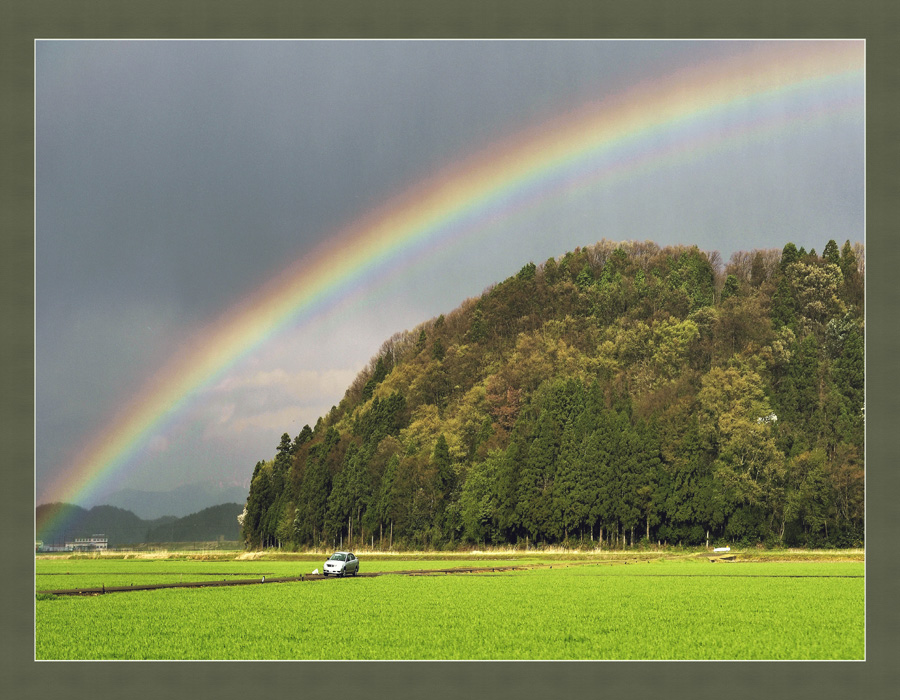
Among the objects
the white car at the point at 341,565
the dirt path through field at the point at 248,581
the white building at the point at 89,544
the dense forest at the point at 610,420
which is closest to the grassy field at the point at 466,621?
the dirt path through field at the point at 248,581

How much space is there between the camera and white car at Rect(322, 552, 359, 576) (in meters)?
59.3

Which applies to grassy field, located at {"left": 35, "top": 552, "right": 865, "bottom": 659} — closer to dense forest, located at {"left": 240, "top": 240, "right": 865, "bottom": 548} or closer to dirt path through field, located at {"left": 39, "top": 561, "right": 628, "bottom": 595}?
dirt path through field, located at {"left": 39, "top": 561, "right": 628, "bottom": 595}

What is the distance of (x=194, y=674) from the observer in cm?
2233

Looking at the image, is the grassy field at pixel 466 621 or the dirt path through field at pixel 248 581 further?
the dirt path through field at pixel 248 581

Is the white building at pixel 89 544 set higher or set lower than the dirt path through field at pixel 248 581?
lower

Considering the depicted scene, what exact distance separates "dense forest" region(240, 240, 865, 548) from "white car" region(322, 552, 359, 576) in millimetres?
39977

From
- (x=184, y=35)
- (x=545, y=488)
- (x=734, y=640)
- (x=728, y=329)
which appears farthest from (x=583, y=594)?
(x=728, y=329)

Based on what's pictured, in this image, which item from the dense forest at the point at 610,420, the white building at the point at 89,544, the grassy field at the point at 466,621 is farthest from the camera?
the white building at the point at 89,544

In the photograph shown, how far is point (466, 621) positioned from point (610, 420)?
246ft

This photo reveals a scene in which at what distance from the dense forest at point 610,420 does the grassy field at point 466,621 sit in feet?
158

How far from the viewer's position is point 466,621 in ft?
98.8

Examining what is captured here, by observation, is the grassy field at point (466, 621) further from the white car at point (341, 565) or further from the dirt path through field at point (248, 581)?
the white car at point (341, 565)

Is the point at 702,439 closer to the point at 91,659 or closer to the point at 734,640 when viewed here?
the point at 734,640

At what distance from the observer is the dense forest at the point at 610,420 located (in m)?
96.8
